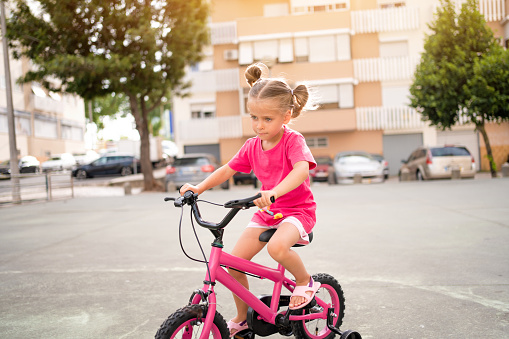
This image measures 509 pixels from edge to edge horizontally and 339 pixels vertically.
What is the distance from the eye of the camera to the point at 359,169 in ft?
71.4

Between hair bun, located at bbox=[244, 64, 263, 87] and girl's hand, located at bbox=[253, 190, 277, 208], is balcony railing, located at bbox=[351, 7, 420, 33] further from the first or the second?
girl's hand, located at bbox=[253, 190, 277, 208]

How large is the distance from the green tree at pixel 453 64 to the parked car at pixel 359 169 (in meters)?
3.73

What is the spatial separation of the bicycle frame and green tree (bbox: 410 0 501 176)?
21.2 m

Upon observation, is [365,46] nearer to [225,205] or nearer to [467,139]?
[467,139]

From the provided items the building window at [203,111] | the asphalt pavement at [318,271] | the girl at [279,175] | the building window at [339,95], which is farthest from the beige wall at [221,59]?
the girl at [279,175]

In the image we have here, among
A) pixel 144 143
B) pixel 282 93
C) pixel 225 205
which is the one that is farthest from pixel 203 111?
pixel 225 205

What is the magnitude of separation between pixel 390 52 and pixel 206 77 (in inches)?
457

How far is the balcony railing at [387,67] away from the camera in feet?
113

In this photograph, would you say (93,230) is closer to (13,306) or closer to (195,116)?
(13,306)

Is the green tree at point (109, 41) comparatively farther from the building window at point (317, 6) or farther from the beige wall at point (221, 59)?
the building window at point (317, 6)

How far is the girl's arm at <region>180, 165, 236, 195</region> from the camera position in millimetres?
3090

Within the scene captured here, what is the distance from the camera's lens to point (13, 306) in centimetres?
482

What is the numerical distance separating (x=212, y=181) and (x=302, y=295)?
83 cm

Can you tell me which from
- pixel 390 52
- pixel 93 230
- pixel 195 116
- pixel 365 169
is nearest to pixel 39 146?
pixel 195 116
